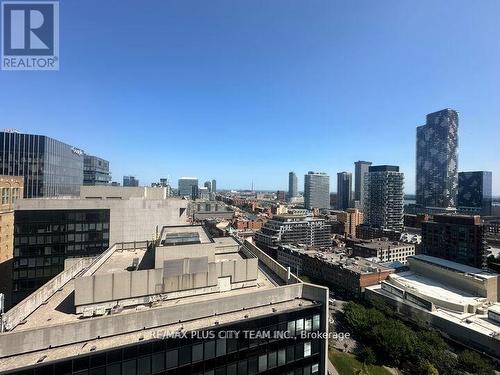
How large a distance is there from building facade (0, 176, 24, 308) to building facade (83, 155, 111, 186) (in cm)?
7692

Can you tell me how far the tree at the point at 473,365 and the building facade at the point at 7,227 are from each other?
8571 centimetres

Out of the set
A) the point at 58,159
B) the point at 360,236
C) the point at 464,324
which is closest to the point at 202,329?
the point at 464,324

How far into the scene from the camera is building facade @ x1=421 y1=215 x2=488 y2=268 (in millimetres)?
94375

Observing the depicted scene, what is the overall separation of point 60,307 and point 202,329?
1396 cm

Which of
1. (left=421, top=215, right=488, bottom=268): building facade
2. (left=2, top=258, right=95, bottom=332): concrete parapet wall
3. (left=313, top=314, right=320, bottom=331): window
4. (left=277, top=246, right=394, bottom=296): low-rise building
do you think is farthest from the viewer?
(left=421, top=215, right=488, bottom=268): building facade

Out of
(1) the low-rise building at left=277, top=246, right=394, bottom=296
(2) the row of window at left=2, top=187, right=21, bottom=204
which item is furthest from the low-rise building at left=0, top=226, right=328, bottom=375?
(1) the low-rise building at left=277, top=246, right=394, bottom=296

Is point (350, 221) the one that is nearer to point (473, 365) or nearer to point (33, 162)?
point (473, 365)

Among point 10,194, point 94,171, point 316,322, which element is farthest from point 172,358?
point 94,171

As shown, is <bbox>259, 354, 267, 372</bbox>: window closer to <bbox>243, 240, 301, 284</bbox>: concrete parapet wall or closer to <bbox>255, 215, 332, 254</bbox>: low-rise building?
<bbox>243, 240, 301, 284</bbox>: concrete parapet wall

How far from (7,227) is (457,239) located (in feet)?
458

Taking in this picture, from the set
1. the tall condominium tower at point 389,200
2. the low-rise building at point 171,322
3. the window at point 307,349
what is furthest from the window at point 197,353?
the tall condominium tower at point 389,200

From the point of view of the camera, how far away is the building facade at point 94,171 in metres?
123

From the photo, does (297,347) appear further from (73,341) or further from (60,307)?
(60,307)

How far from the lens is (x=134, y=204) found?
54.9 metres
